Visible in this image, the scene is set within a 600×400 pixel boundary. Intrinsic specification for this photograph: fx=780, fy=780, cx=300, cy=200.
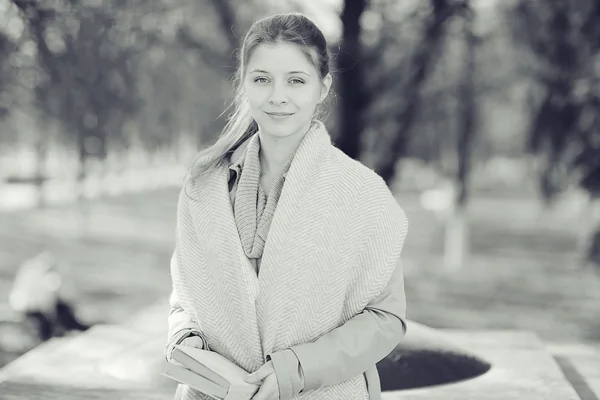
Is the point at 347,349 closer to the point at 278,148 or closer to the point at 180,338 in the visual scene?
the point at 180,338

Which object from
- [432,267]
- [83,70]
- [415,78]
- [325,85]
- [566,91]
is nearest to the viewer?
[325,85]

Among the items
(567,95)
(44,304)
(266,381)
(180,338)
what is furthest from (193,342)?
(567,95)

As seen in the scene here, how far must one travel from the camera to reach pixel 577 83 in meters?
6.38

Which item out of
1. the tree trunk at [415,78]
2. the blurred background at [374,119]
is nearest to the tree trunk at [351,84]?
the blurred background at [374,119]

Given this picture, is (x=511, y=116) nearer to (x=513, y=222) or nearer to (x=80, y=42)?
(x=513, y=222)

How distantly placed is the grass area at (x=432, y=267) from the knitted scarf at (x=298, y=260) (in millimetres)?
5782

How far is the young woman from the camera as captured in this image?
163cm

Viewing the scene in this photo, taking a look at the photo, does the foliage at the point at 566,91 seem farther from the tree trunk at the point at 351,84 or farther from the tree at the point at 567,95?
the tree trunk at the point at 351,84

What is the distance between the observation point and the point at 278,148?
1.74m

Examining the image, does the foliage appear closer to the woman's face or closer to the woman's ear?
the woman's ear

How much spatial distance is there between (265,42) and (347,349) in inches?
26.4

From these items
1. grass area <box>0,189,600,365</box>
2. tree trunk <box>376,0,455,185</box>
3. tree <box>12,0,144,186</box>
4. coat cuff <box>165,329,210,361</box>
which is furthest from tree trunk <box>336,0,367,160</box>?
coat cuff <box>165,329,210,361</box>

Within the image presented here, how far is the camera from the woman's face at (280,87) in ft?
5.43

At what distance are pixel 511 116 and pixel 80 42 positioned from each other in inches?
280
